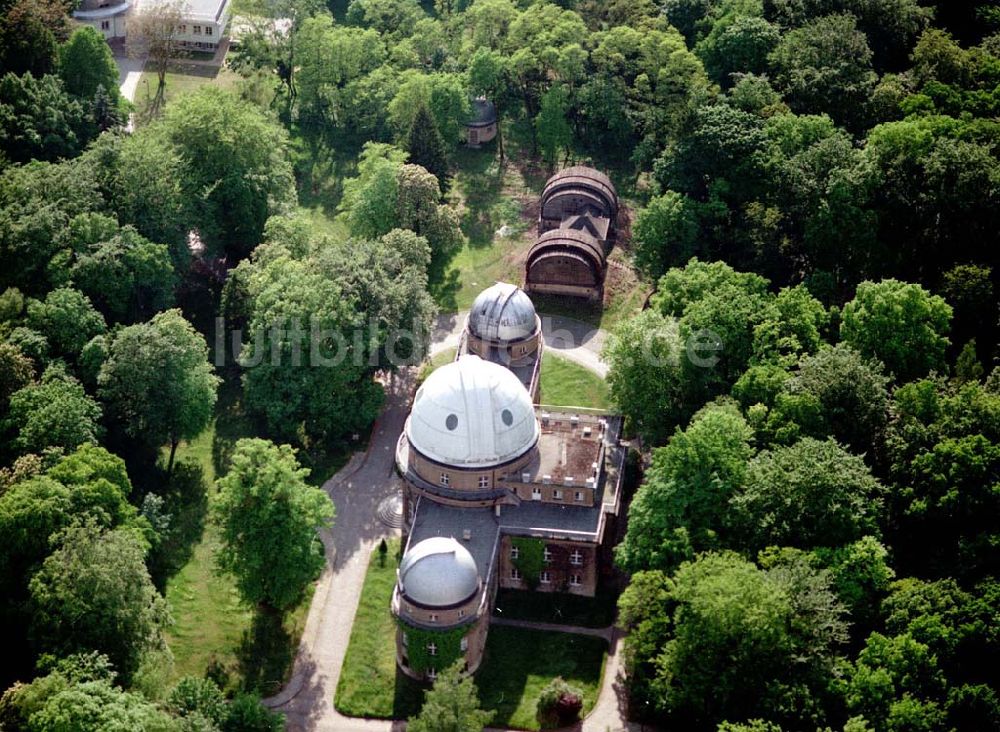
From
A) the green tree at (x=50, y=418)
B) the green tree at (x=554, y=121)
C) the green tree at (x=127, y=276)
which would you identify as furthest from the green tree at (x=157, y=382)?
the green tree at (x=554, y=121)

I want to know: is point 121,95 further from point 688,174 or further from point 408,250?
point 688,174

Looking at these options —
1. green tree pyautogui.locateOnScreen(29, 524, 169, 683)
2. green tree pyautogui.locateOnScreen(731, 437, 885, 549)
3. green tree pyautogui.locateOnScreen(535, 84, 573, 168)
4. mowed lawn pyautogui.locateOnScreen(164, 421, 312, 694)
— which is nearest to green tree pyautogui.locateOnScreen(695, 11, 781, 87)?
green tree pyautogui.locateOnScreen(535, 84, 573, 168)

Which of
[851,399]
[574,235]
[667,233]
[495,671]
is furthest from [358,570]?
[667,233]

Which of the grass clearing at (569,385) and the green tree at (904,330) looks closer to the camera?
the green tree at (904,330)

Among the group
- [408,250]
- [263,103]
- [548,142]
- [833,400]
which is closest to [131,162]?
[408,250]

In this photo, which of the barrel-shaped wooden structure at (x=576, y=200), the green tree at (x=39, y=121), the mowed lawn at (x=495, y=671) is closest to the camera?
the mowed lawn at (x=495, y=671)

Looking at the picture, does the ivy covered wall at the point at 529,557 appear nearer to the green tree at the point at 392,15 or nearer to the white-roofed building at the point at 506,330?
the white-roofed building at the point at 506,330

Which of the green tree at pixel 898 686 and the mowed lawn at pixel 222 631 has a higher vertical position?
the green tree at pixel 898 686
